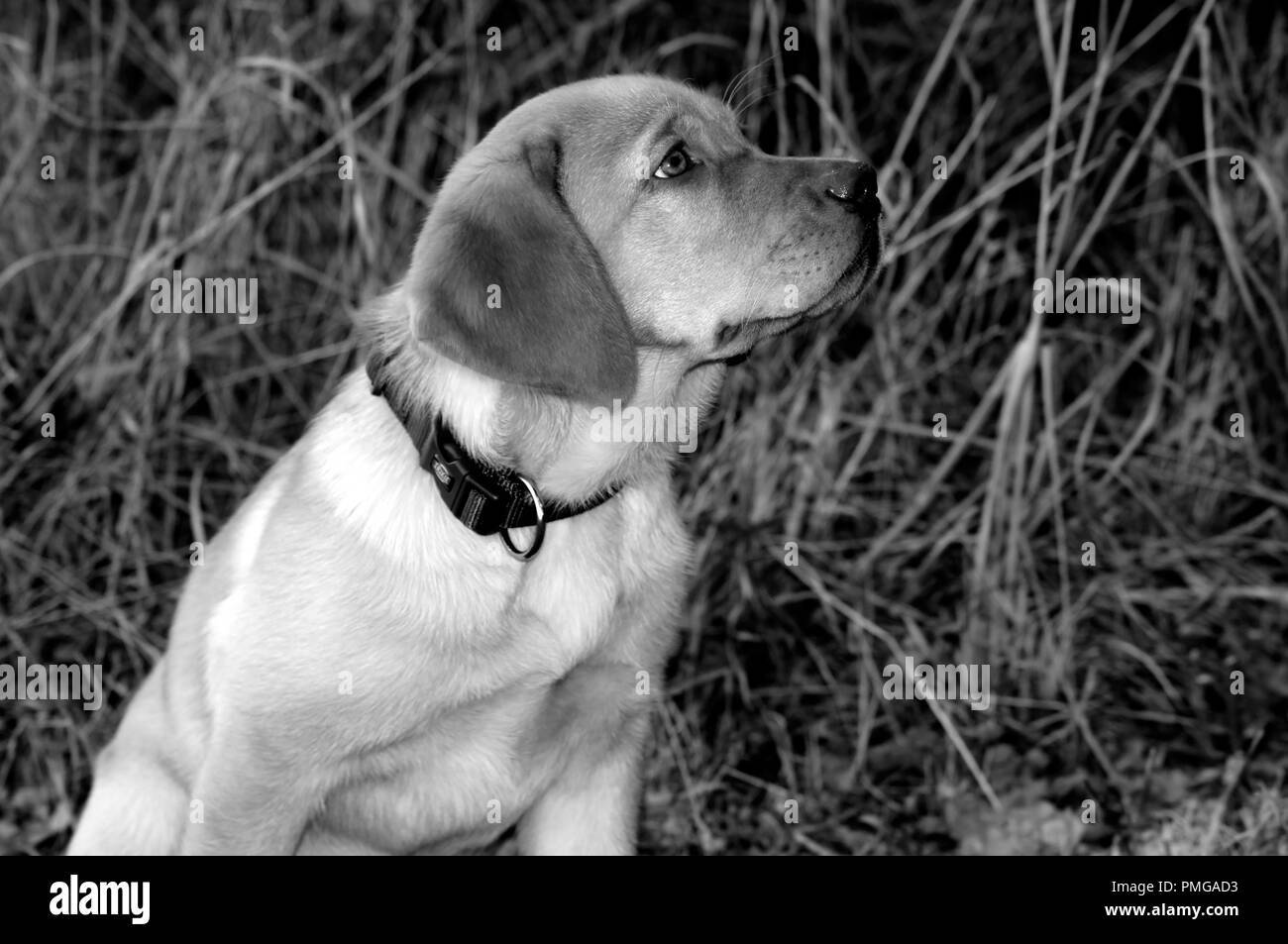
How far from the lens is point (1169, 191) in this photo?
6387 millimetres

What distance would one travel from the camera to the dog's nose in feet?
10.7

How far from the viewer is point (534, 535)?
3.20 m

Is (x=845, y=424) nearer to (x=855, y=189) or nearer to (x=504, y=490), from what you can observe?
(x=855, y=189)

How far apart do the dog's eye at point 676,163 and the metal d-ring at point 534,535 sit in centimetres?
69

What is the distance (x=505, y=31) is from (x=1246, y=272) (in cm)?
298

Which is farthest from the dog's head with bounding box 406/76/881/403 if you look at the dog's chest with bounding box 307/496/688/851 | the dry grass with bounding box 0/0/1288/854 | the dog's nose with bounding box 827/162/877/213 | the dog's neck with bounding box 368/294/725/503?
the dry grass with bounding box 0/0/1288/854

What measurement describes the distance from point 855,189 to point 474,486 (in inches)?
38.9

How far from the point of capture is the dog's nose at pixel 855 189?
10.7 feet

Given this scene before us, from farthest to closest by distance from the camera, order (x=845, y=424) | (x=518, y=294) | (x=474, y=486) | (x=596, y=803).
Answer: (x=845, y=424) < (x=596, y=803) < (x=474, y=486) < (x=518, y=294)

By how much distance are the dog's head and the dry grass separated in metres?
1.40

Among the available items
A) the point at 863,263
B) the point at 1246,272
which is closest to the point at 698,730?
the point at 863,263

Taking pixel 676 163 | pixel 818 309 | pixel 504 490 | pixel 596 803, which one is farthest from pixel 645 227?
pixel 596 803

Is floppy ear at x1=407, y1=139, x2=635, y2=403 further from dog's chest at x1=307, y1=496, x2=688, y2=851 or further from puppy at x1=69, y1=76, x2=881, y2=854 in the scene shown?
dog's chest at x1=307, y1=496, x2=688, y2=851

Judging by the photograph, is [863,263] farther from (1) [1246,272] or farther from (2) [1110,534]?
(1) [1246,272]
